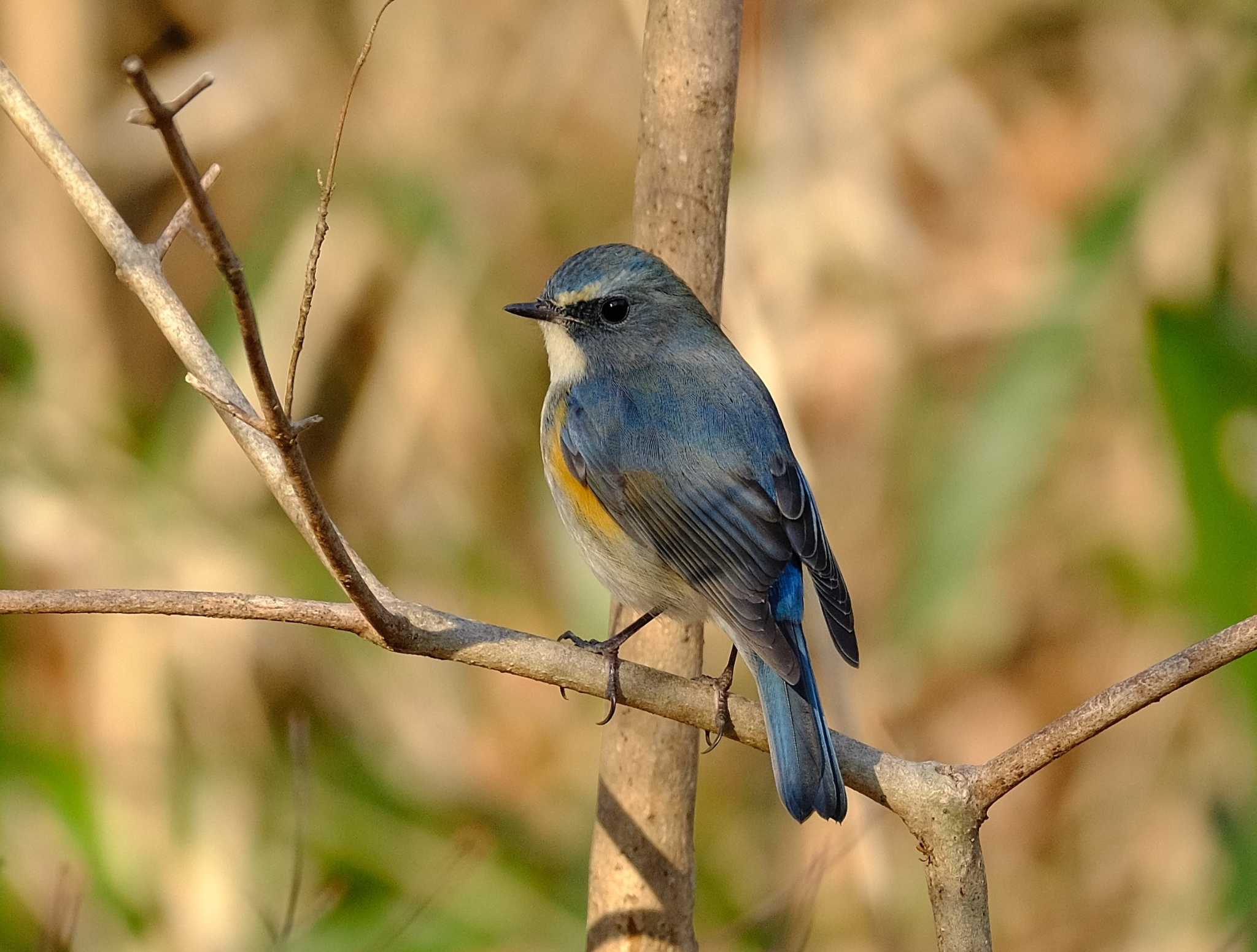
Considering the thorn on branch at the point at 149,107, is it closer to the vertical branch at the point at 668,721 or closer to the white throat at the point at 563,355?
the vertical branch at the point at 668,721

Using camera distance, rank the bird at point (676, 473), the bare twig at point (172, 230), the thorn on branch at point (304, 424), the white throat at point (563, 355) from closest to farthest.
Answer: the thorn on branch at point (304, 424) < the bare twig at point (172, 230) < the bird at point (676, 473) < the white throat at point (563, 355)

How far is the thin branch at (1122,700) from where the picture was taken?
62.2 inches

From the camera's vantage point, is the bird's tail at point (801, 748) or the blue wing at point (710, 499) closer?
the bird's tail at point (801, 748)

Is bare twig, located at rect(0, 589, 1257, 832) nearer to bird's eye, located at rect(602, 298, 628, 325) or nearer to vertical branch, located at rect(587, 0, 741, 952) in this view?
vertical branch, located at rect(587, 0, 741, 952)

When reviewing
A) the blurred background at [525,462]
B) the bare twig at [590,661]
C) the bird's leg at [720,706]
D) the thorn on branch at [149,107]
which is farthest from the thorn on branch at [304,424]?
the blurred background at [525,462]

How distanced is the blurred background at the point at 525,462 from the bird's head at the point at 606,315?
639 millimetres

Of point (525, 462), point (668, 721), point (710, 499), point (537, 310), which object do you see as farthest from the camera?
point (525, 462)

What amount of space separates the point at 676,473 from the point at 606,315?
1.28ft

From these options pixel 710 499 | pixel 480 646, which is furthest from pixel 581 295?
pixel 480 646

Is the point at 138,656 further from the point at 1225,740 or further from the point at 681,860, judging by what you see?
the point at 1225,740

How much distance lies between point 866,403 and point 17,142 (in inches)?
115

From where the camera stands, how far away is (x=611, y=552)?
2551 mm

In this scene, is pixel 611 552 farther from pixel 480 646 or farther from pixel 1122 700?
pixel 1122 700

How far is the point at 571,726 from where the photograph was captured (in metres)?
4.88
